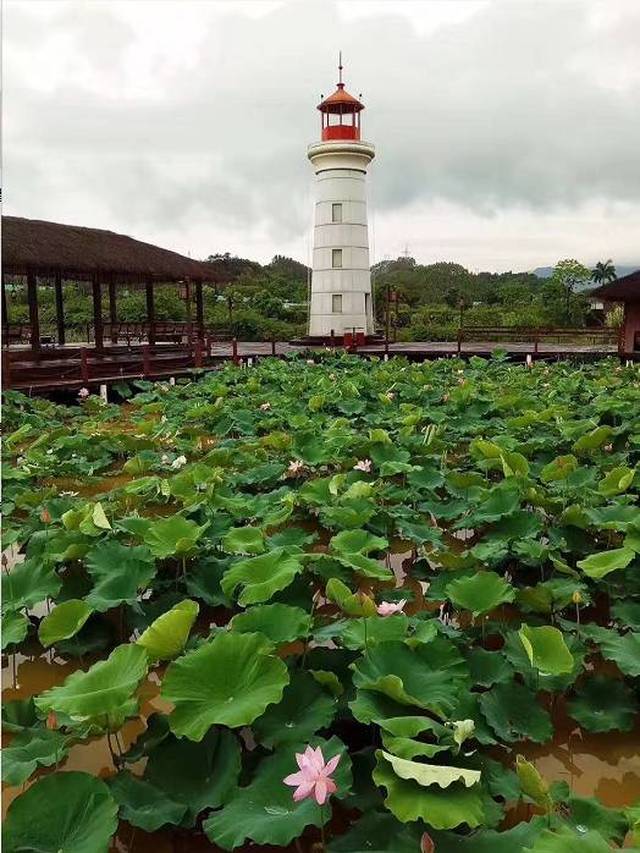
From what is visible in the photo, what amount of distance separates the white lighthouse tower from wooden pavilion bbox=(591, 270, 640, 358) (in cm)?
602

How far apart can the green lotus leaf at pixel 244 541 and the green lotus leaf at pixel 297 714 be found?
2.95ft

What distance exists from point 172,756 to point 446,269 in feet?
132

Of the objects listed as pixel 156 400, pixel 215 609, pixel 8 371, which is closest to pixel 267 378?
pixel 156 400

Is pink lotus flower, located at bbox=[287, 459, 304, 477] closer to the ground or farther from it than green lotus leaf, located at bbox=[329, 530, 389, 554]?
farther from it

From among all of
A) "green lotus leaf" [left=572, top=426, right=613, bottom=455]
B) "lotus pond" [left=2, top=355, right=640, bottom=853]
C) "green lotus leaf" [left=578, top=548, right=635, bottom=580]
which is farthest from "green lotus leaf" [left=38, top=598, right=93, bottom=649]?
"green lotus leaf" [left=572, top=426, right=613, bottom=455]

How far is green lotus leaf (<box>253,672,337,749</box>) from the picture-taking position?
172 centimetres

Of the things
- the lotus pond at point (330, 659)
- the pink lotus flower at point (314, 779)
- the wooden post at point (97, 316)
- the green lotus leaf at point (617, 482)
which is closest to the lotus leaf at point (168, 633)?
the lotus pond at point (330, 659)

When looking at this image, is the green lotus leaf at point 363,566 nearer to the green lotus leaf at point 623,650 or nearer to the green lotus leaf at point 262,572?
the green lotus leaf at point 262,572

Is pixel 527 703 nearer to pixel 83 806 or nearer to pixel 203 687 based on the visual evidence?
pixel 203 687

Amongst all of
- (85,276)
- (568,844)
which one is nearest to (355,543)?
(568,844)

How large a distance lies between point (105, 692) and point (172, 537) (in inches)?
45.0

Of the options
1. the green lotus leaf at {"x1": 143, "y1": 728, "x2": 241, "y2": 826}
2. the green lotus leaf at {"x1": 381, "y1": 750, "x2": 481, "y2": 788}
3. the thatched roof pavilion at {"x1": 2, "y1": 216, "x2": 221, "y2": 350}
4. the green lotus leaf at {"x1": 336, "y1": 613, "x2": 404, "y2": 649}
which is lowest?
the green lotus leaf at {"x1": 143, "y1": 728, "x2": 241, "y2": 826}

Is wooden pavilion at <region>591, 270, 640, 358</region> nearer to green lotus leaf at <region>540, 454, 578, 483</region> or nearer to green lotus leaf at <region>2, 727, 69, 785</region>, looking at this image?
green lotus leaf at <region>540, 454, 578, 483</region>

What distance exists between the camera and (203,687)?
5.56 feet
